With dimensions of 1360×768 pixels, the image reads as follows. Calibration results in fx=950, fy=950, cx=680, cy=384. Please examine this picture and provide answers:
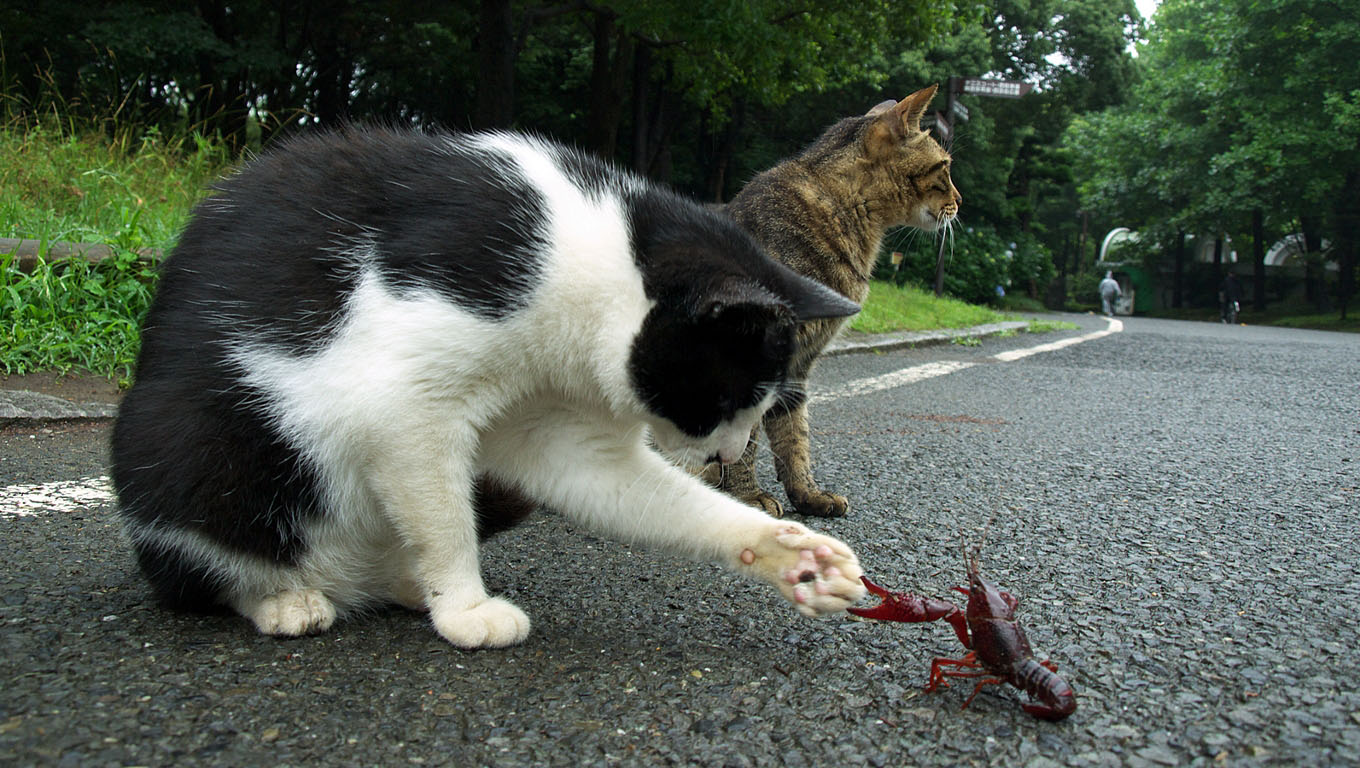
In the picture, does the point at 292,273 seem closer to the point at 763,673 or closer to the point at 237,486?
the point at 237,486

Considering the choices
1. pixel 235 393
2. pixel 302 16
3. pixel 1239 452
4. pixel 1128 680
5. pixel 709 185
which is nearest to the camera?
pixel 1128 680

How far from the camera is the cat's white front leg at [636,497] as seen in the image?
1815 millimetres

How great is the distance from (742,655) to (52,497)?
201 centimetres

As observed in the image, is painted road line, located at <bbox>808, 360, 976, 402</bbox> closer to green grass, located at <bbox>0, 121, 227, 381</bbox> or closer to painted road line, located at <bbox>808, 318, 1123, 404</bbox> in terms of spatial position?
painted road line, located at <bbox>808, 318, 1123, 404</bbox>

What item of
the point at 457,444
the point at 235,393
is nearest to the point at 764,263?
the point at 457,444

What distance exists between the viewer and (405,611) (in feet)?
6.63

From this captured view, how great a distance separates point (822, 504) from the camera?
2.87 m

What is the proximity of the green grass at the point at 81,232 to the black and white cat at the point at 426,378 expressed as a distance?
8.95ft

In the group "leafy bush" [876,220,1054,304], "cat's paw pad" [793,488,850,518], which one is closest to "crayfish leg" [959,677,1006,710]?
"cat's paw pad" [793,488,850,518]

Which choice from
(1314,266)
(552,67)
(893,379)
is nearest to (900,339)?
(893,379)

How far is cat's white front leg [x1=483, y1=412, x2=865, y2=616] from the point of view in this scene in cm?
182

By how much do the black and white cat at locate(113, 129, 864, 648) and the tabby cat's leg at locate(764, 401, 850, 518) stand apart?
964 millimetres

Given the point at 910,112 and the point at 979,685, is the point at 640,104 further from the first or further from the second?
the point at 979,685

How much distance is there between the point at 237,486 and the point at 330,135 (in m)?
0.81
